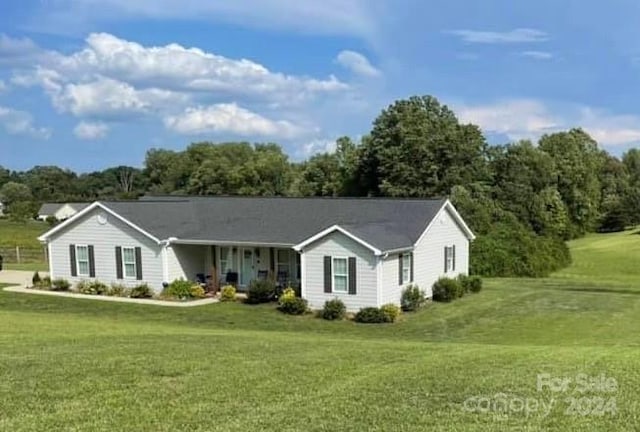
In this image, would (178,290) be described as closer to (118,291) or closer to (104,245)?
(118,291)

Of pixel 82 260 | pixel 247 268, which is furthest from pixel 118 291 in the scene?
pixel 247 268

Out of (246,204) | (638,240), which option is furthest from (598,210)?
(246,204)

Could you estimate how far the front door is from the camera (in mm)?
27641

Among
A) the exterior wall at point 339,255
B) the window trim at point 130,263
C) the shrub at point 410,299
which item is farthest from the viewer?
the window trim at point 130,263

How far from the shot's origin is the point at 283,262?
89.0 feet

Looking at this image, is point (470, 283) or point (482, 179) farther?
point (482, 179)

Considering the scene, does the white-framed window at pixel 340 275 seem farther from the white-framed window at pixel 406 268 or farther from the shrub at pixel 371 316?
the white-framed window at pixel 406 268

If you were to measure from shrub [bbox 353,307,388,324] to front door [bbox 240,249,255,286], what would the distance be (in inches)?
271

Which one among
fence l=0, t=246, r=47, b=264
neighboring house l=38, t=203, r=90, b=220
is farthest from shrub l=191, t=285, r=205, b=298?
neighboring house l=38, t=203, r=90, b=220

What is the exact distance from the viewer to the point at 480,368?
9.23m

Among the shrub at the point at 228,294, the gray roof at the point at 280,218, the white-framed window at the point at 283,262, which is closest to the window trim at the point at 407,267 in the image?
the gray roof at the point at 280,218

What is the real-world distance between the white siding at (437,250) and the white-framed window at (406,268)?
35 cm

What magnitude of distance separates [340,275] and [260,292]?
3.33 meters

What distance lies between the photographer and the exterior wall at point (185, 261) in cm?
2705
